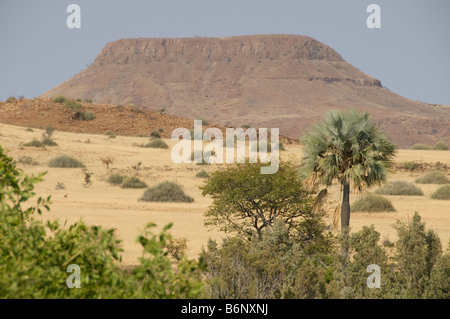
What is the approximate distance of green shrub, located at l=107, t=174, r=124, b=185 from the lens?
32.5 meters

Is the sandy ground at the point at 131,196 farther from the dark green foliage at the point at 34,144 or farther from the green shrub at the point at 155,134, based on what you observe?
the green shrub at the point at 155,134

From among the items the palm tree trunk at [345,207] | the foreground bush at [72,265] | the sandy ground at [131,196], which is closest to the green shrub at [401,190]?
the sandy ground at [131,196]

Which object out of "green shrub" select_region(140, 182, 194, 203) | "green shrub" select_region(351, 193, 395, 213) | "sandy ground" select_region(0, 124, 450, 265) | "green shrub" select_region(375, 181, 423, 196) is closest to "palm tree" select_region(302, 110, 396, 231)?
"sandy ground" select_region(0, 124, 450, 265)

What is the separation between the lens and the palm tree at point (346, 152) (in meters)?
12.9

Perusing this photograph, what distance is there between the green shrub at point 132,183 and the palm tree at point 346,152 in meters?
18.9

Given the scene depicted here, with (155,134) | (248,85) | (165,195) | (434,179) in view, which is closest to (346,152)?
(165,195)

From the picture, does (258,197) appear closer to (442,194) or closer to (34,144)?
(442,194)

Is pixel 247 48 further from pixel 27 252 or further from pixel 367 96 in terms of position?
pixel 27 252

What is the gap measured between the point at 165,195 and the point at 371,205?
8895 mm

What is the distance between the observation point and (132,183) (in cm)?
3145

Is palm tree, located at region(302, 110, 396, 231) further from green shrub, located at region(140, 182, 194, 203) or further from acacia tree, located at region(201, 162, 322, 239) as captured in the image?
green shrub, located at region(140, 182, 194, 203)

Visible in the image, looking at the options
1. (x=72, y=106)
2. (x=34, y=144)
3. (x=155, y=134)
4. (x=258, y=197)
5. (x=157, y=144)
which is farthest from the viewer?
(x=72, y=106)
